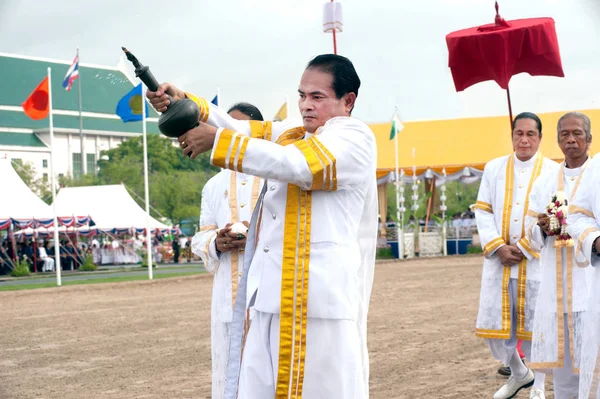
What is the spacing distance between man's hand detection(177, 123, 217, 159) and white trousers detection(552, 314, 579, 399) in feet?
13.2

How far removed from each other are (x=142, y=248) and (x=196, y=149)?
3648 centimetres

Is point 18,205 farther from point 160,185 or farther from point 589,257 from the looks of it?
point 589,257

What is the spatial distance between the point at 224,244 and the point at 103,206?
30795 mm

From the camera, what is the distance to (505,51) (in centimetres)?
794

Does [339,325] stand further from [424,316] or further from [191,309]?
[191,309]

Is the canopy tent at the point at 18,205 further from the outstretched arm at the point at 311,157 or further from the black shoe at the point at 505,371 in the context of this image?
the outstretched arm at the point at 311,157

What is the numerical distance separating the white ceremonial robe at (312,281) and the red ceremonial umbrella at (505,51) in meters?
4.44

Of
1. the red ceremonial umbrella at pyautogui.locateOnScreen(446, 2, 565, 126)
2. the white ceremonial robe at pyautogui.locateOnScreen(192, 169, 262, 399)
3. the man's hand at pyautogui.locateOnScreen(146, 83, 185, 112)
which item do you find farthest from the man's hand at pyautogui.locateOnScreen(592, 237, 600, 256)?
the red ceremonial umbrella at pyautogui.locateOnScreen(446, 2, 565, 126)

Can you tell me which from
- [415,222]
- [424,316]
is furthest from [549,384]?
[415,222]

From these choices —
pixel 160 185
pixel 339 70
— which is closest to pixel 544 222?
pixel 339 70

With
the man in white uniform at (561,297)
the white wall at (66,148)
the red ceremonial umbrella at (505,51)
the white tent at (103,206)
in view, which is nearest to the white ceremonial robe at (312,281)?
→ the man in white uniform at (561,297)

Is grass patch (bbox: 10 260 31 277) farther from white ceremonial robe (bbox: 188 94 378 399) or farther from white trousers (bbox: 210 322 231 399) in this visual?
white ceremonial robe (bbox: 188 94 378 399)

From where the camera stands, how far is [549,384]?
8258 mm

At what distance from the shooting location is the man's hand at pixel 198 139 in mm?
3490
